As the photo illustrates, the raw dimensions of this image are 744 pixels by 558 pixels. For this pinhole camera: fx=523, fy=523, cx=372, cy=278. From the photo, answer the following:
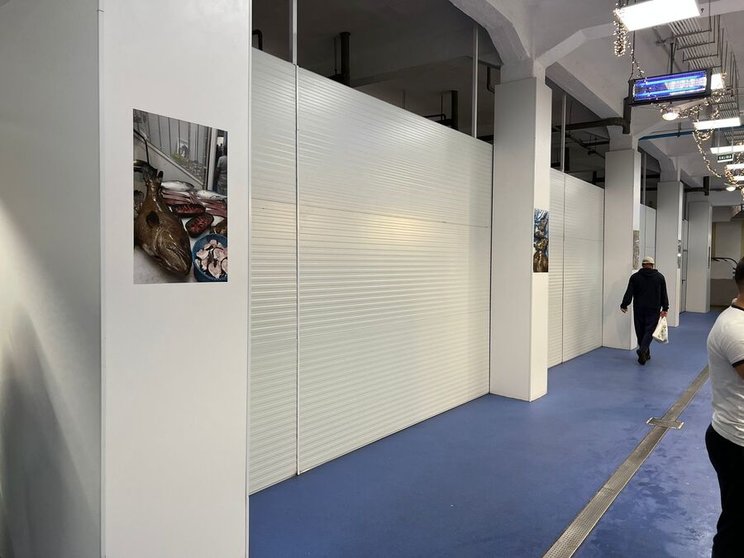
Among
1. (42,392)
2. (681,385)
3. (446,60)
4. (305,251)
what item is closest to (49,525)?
(42,392)

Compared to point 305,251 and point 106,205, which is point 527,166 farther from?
point 106,205

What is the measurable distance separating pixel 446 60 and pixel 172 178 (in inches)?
198

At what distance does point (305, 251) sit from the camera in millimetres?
3969

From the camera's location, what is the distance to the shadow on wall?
2.25 metres

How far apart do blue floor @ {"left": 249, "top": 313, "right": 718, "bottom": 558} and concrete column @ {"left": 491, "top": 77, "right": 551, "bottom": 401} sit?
23.3 inches

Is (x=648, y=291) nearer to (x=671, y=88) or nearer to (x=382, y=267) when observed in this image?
(x=671, y=88)

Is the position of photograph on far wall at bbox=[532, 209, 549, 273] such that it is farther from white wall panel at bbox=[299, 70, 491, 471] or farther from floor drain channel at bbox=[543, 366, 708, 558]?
floor drain channel at bbox=[543, 366, 708, 558]

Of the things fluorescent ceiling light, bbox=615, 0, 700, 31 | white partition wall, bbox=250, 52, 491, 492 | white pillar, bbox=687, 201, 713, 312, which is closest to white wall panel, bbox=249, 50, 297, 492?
white partition wall, bbox=250, 52, 491, 492

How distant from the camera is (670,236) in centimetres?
1343

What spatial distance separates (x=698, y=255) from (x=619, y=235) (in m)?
9.49

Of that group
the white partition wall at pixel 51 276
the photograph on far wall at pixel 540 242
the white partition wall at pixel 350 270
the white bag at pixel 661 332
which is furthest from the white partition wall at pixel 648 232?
the white partition wall at pixel 51 276

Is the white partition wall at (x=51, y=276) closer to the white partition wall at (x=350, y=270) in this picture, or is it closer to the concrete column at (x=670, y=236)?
the white partition wall at (x=350, y=270)

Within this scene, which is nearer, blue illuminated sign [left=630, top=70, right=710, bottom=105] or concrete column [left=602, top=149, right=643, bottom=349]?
blue illuminated sign [left=630, top=70, right=710, bottom=105]

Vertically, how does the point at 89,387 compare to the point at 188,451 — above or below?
above
